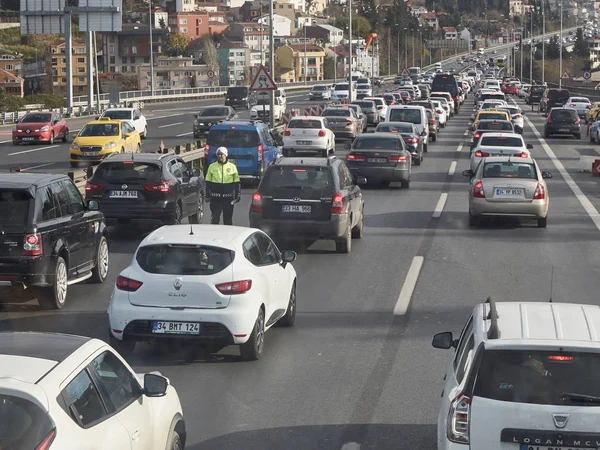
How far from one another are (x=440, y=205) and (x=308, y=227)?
8.93m

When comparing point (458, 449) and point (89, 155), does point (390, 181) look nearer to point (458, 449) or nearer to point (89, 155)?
point (89, 155)

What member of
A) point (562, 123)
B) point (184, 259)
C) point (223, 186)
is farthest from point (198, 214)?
point (562, 123)

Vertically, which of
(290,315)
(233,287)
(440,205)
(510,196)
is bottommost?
(440,205)

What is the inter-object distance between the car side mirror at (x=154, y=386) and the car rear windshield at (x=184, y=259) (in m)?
4.88

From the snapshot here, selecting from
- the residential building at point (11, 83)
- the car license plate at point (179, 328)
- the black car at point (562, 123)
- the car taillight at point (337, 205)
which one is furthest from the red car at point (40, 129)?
the residential building at point (11, 83)

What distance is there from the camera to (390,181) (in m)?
31.3

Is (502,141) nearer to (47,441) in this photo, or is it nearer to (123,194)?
(123,194)

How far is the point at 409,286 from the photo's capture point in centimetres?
1659

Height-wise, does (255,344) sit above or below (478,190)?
below

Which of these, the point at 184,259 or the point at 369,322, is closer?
the point at 184,259

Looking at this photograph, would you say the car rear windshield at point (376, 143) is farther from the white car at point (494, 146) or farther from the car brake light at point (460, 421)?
the car brake light at point (460, 421)

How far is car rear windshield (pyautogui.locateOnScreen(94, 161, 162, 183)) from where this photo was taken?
833 inches

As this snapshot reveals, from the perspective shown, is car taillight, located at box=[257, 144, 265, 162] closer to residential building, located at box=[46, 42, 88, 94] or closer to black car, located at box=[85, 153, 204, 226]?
Answer: black car, located at box=[85, 153, 204, 226]

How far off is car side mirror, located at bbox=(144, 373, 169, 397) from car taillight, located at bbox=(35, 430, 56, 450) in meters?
1.46
